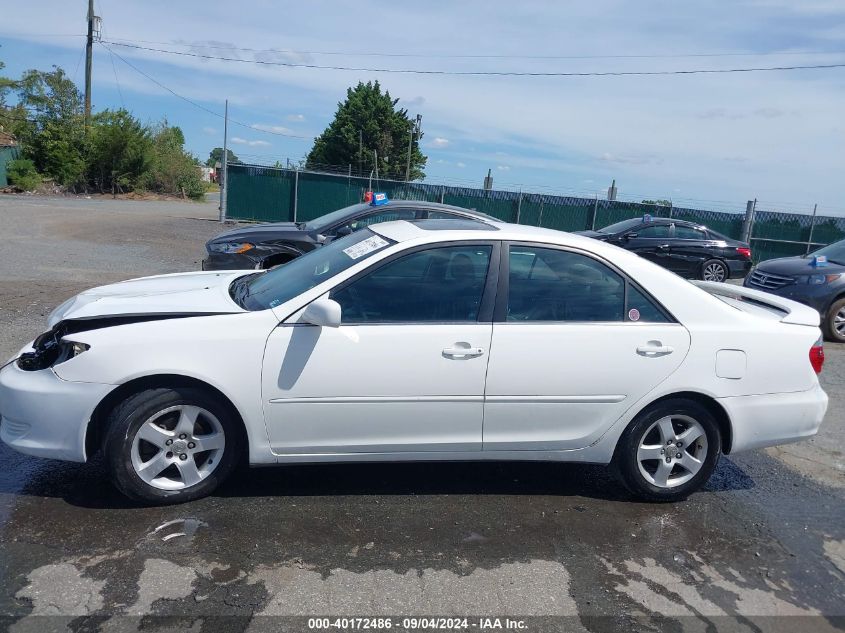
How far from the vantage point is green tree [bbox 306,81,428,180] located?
6009cm

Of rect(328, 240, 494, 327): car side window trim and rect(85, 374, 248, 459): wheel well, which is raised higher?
rect(328, 240, 494, 327): car side window trim

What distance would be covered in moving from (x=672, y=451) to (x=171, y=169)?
1587 inches

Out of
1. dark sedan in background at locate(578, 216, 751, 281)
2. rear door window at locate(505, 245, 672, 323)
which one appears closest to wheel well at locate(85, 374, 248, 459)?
rear door window at locate(505, 245, 672, 323)

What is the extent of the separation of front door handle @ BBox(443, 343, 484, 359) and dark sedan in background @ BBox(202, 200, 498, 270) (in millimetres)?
4776

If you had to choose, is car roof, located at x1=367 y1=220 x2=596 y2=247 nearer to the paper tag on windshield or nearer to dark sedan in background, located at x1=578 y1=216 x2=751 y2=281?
the paper tag on windshield

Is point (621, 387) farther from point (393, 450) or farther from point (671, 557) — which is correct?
point (393, 450)

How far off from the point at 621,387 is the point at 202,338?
2.37 metres

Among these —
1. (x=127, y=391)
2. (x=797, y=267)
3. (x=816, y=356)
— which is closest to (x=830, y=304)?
(x=797, y=267)

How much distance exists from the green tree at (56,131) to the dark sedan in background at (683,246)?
28908 mm

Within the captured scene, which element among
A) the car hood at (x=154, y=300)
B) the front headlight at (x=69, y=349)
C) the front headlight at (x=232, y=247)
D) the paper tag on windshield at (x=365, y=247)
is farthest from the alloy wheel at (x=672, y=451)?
the front headlight at (x=232, y=247)

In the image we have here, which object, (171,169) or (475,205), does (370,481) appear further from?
(171,169)

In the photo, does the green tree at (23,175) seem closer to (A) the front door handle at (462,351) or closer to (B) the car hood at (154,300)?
(B) the car hood at (154,300)

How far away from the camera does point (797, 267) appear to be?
1027cm

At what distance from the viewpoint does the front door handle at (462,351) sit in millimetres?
4039
